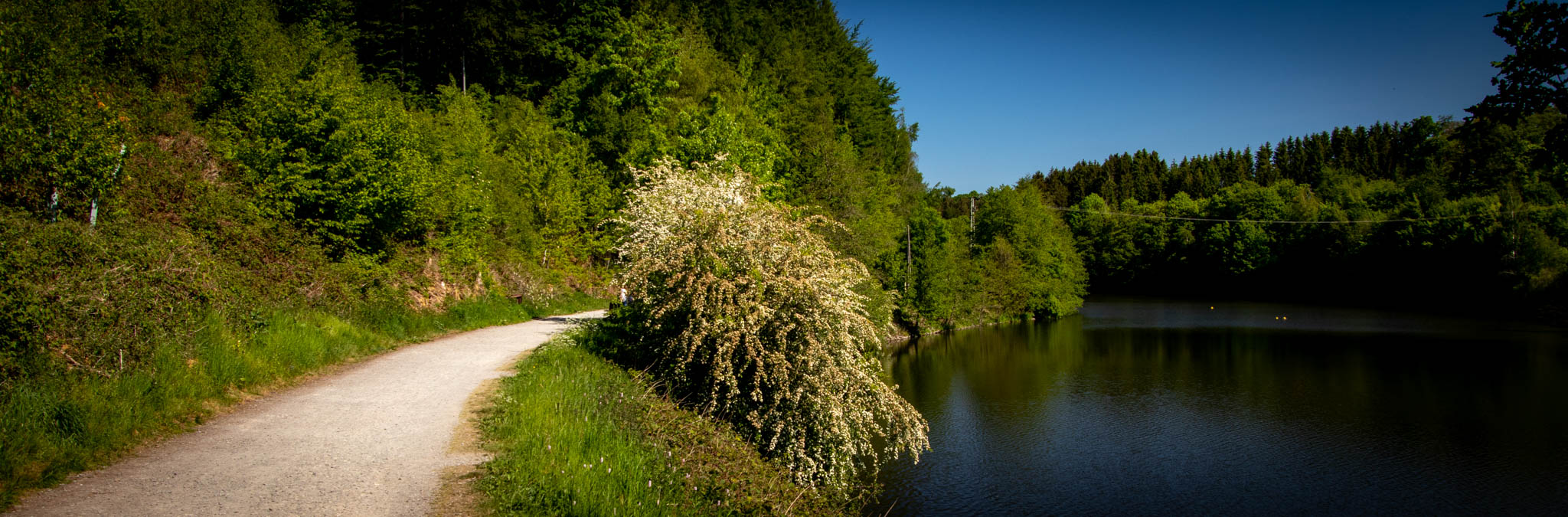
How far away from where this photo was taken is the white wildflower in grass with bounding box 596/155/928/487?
37.2 feet

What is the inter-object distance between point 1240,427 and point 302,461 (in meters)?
24.2

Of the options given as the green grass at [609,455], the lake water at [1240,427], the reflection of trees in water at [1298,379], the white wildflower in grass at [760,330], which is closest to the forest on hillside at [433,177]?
the white wildflower in grass at [760,330]

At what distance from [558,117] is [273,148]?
18867mm

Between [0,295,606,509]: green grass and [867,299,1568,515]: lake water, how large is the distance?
34.9ft

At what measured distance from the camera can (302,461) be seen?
7.09m

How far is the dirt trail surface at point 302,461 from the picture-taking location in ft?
19.5

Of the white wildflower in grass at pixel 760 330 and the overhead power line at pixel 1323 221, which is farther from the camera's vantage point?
the overhead power line at pixel 1323 221

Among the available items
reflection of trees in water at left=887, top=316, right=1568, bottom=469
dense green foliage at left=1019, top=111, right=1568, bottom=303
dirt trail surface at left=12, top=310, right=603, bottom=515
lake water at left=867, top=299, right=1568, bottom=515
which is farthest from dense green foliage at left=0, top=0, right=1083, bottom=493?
dense green foliage at left=1019, top=111, right=1568, bottom=303

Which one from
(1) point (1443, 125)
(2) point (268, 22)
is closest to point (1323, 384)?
(2) point (268, 22)

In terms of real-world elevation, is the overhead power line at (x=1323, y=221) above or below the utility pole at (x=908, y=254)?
above

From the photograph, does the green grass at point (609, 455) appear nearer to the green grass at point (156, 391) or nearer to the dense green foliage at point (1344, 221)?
the green grass at point (156, 391)

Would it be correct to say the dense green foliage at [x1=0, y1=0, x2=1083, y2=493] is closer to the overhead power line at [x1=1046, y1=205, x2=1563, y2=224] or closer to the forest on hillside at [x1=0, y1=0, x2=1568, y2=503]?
the forest on hillside at [x1=0, y1=0, x2=1568, y2=503]

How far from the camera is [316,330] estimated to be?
12.1m

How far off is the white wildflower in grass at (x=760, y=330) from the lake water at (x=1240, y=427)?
4.87 meters
